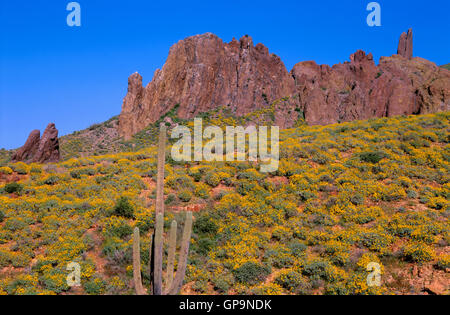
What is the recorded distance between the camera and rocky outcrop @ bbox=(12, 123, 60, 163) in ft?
111

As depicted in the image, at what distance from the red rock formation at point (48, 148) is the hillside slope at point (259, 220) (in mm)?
13663

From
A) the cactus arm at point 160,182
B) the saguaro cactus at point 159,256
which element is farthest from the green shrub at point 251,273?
the cactus arm at point 160,182

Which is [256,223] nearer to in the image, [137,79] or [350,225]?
[350,225]

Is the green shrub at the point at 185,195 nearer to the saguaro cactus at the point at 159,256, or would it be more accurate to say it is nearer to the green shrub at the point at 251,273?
the green shrub at the point at 251,273

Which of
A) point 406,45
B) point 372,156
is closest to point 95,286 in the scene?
point 372,156

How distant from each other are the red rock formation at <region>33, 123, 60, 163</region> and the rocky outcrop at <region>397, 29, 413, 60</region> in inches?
4023

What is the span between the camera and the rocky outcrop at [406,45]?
9906cm

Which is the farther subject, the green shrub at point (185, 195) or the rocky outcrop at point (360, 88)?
the rocky outcrop at point (360, 88)

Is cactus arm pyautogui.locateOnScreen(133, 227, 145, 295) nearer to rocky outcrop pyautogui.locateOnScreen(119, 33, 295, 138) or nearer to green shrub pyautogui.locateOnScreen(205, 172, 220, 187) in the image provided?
green shrub pyautogui.locateOnScreen(205, 172, 220, 187)

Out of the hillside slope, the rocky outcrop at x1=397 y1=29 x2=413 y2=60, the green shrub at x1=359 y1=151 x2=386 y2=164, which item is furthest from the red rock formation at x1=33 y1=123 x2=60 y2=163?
the rocky outcrop at x1=397 y1=29 x2=413 y2=60

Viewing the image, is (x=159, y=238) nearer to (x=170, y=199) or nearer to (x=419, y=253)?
(x=170, y=199)

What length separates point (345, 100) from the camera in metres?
76.9
